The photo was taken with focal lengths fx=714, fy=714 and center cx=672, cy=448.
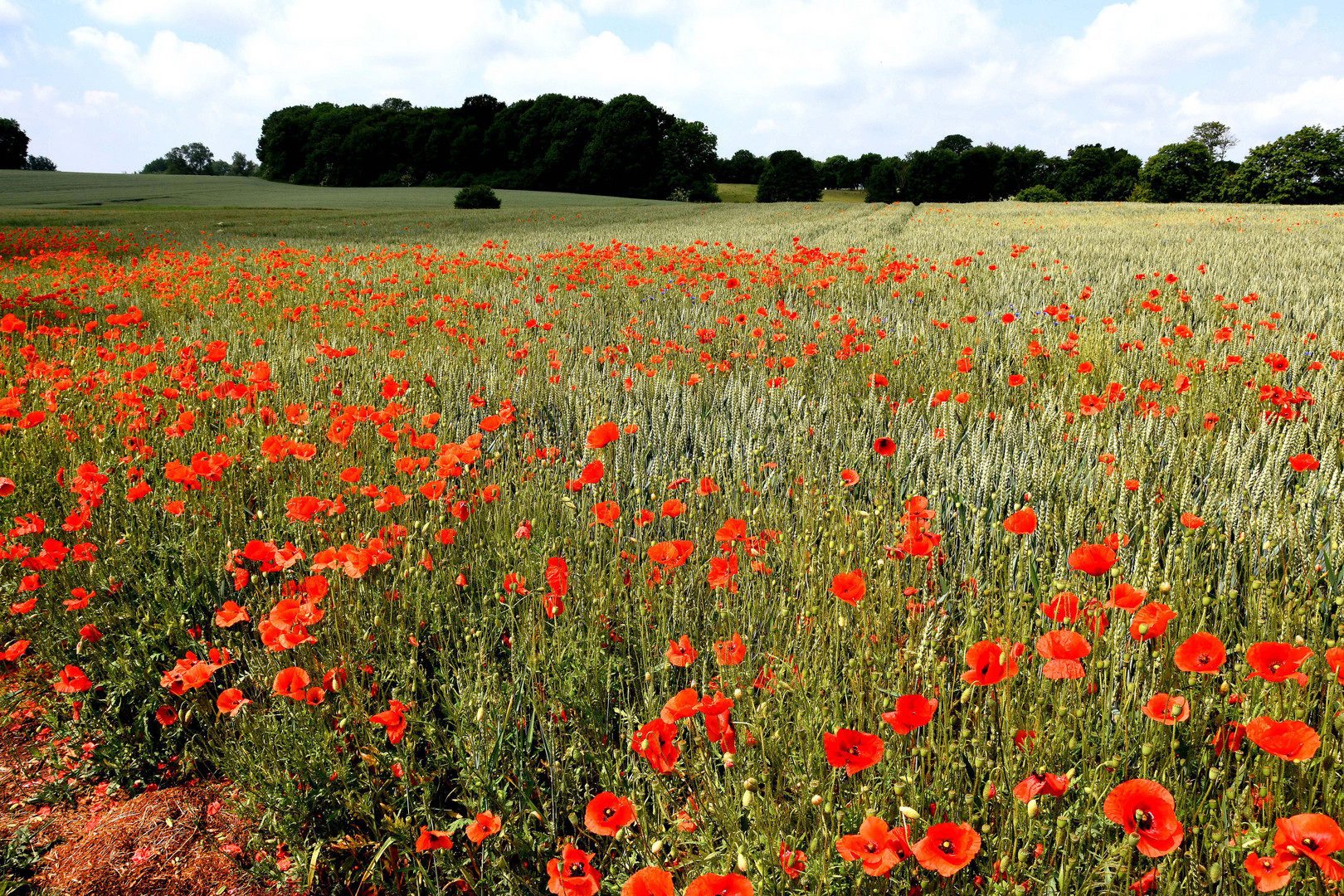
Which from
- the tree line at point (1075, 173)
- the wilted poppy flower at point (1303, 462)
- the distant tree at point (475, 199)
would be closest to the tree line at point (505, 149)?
the tree line at point (1075, 173)

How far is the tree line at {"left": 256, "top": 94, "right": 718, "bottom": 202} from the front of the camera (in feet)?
185

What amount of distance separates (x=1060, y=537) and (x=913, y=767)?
3.27ft

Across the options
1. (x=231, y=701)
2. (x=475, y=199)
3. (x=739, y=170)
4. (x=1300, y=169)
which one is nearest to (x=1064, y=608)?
(x=231, y=701)

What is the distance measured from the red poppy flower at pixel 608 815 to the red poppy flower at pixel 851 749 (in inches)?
13.3

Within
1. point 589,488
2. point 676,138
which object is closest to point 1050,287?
point 589,488

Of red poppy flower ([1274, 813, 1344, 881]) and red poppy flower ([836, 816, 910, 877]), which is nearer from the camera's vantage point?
red poppy flower ([1274, 813, 1344, 881])

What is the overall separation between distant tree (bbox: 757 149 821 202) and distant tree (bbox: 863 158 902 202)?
608cm

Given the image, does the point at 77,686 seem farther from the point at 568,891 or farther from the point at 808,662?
the point at 808,662

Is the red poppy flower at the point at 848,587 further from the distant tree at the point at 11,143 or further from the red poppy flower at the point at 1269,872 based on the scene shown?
the distant tree at the point at 11,143

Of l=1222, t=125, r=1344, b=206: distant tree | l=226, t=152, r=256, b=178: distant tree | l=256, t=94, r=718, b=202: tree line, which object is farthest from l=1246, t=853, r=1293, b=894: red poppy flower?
l=226, t=152, r=256, b=178: distant tree

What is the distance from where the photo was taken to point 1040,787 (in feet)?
3.58

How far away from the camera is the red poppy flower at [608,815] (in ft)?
3.81

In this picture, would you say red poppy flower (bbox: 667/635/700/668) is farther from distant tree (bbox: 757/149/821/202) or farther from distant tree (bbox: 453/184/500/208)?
distant tree (bbox: 757/149/821/202)

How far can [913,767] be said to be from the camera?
146 cm
